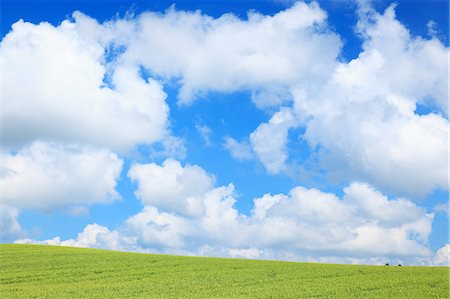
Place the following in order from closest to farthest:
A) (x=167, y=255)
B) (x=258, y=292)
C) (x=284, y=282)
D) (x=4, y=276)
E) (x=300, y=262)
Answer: (x=258, y=292) → (x=284, y=282) → (x=4, y=276) → (x=300, y=262) → (x=167, y=255)

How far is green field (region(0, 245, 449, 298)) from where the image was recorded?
1245 inches

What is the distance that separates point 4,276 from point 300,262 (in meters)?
25.7

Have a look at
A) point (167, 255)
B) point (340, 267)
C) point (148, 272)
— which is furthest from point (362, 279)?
point (167, 255)

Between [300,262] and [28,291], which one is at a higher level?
[300,262]

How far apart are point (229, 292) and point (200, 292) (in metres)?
1.83

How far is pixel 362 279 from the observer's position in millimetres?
36281

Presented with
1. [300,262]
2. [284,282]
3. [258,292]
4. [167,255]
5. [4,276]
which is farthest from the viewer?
[167,255]

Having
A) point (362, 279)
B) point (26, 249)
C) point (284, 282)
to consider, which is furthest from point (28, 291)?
point (26, 249)

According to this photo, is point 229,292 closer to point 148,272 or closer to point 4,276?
point 148,272

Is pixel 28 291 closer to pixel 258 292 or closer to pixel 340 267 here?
pixel 258 292

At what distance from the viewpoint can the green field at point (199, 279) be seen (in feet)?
104

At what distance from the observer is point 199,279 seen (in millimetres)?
37531

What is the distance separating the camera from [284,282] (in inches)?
1415

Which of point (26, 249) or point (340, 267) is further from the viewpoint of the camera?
point (26, 249)
